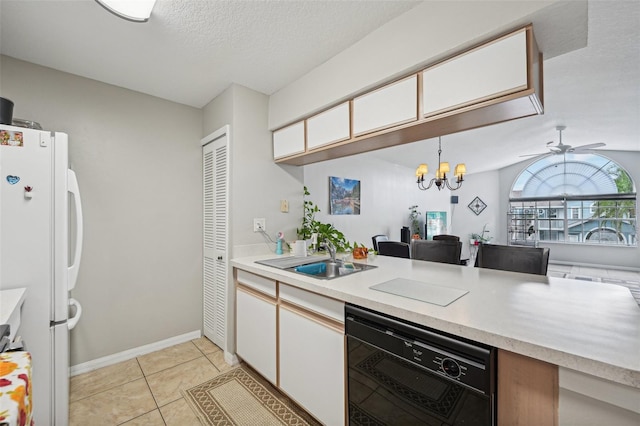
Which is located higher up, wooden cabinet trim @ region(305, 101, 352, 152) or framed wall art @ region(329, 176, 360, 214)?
wooden cabinet trim @ region(305, 101, 352, 152)

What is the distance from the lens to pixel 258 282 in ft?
6.42

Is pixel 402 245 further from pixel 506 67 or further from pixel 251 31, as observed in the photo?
pixel 251 31

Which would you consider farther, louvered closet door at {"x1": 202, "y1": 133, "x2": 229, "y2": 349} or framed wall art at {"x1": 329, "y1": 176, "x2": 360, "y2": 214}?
framed wall art at {"x1": 329, "y1": 176, "x2": 360, "y2": 214}

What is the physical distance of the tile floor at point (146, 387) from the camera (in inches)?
65.6

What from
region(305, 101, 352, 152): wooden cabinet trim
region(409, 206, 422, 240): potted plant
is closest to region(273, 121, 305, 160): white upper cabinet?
region(305, 101, 352, 152): wooden cabinet trim

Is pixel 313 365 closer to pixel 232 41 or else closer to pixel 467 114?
pixel 467 114

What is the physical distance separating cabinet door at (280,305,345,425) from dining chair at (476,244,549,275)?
137cm

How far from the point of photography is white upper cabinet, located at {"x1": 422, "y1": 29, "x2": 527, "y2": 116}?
1.16m

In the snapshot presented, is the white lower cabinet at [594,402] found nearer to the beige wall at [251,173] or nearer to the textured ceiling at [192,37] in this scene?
the textured ceiling at [192,37]

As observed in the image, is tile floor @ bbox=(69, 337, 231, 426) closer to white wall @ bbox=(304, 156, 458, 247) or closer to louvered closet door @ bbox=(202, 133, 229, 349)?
louvered closet door @ bbox=(202, 133, 229, 349)

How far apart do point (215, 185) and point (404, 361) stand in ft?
7.12

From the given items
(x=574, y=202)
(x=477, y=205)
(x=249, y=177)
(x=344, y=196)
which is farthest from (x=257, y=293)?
(x=574, y=202)

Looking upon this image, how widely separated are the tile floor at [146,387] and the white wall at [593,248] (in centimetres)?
900

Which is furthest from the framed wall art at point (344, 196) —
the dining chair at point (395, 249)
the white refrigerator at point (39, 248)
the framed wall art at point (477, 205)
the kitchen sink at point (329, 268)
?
the framed wall art at point (477, 205)
